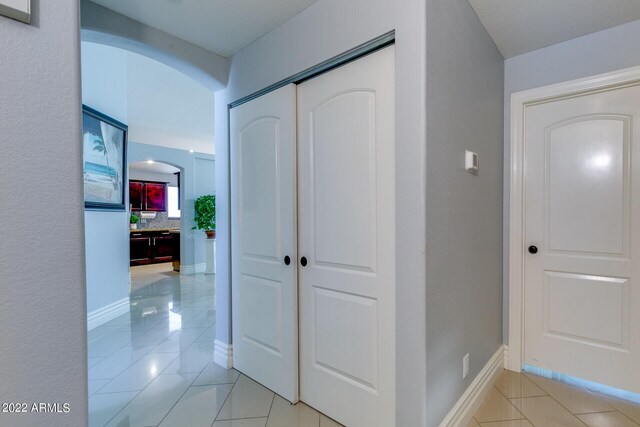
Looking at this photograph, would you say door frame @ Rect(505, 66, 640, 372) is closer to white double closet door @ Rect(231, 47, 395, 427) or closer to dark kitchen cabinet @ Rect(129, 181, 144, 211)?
white double closet door @ Rect(231, 47, 395, 427)

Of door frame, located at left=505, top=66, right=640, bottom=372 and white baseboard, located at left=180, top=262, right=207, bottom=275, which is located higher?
door frame, located at left=505, top=66, right=640, bottom=372

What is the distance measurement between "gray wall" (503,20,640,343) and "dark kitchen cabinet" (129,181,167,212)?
8813 mm

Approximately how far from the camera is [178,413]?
1.87 m

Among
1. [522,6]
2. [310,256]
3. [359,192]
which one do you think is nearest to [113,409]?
[310,256]

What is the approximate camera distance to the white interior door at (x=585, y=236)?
1979mm

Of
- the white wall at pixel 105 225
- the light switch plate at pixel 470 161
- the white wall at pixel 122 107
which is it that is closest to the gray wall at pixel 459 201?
the light switch plate at pixel 470 161

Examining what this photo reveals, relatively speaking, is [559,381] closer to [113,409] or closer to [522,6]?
[522,6]

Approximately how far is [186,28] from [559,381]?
3569 mm

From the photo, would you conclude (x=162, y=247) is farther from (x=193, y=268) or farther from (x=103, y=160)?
(x=103, y=160)

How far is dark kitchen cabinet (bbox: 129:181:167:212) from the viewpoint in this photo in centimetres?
842

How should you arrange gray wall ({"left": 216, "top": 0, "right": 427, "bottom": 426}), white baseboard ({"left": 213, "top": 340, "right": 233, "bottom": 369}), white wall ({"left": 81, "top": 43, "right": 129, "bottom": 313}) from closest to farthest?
gray wall ({"left": 216, "top": 0, "right": 427, "bottom": 426}) < white baseboard ({"left": 213, "top": 340, "right": 233, "bottom": 369}) < white wall ({"left": 81, "top": 43, "right": 129, "bottom": 313})

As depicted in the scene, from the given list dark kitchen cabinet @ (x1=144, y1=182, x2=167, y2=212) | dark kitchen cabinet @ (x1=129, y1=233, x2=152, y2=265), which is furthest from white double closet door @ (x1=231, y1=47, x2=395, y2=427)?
dark kitchen cabinet @ (x1=144, y1=182, x2=167, y2=212)

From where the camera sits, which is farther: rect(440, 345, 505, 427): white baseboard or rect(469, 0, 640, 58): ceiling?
rect(469, 0, 640, 58): ceiling

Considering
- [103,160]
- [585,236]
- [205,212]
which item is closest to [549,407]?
[585,236]
